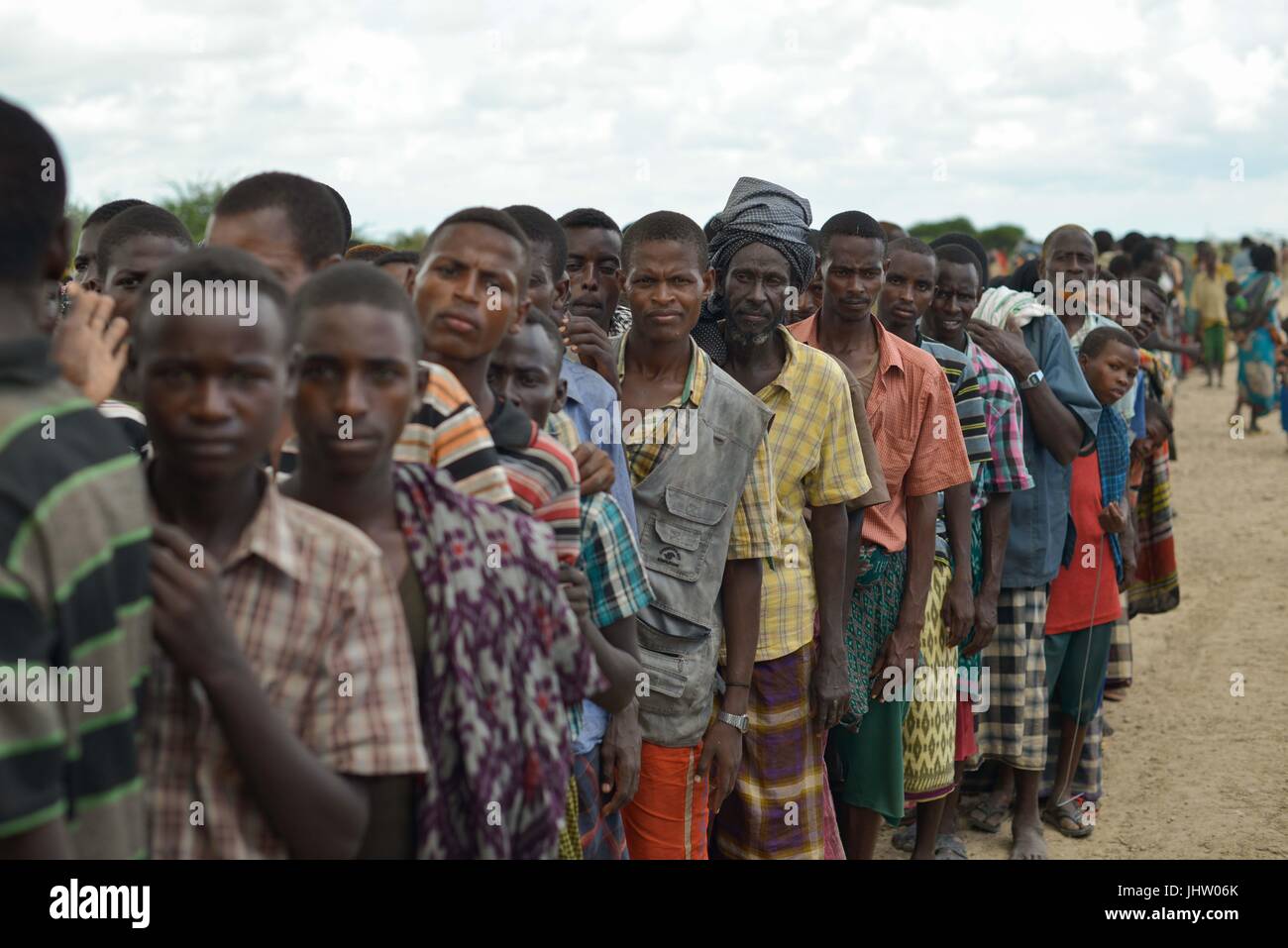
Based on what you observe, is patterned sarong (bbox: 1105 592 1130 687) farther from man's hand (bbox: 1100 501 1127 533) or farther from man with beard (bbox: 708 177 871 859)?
man with beard (bbox: 708 177 871 859)

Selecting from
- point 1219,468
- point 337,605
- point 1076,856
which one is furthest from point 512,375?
point 1219,468

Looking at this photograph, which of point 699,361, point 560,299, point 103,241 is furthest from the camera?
point 560,299

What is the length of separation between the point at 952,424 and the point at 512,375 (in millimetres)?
2164

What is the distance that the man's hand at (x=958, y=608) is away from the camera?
468 cm

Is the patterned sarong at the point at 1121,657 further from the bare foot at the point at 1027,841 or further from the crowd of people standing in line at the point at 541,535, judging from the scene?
the bare foot at the point at 1027,841

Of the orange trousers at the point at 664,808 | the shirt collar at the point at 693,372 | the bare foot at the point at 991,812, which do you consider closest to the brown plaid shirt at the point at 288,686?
the shirt collar at the point at 693,372

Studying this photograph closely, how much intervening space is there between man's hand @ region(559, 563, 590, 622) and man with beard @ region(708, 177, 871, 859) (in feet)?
4.58

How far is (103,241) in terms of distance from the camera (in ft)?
10.7

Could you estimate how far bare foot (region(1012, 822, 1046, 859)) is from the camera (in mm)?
5145

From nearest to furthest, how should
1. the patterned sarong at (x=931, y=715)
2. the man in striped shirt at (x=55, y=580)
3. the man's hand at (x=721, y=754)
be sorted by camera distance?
1. the man in striped shirt at (x=55, y=580)
2. the man's hand at (x=721, y=754)
3. the patterned sarong at (x=931, y=715)

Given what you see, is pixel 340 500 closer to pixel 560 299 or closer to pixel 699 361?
pixel 699 361

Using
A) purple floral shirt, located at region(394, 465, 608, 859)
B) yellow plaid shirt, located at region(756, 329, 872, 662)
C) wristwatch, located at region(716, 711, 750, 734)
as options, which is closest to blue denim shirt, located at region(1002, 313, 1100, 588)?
yellow plaid shirt, located at region(756, 329, 872, 662)

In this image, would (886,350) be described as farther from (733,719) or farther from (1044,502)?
(733,719)

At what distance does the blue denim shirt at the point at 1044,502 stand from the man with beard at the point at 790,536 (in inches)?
59.0
